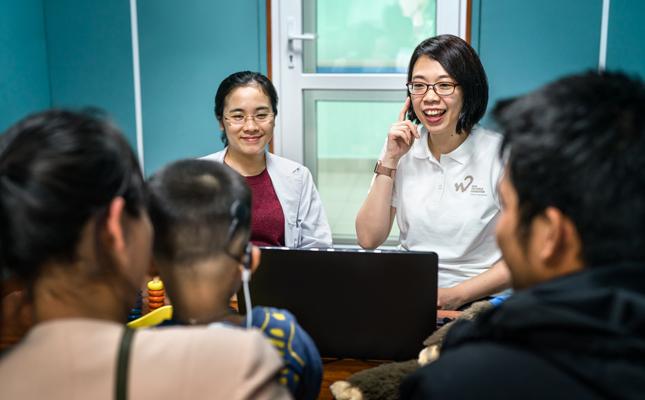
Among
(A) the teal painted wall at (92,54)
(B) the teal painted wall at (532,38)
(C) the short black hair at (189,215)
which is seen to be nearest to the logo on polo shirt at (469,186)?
Answer: (C) the short black hair at (189,215)

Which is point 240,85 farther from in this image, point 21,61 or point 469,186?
point 21,61

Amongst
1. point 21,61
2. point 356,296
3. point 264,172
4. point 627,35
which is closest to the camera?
point 356,296

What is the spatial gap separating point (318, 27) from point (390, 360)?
2220 mm

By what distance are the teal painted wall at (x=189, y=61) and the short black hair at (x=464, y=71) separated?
1389 millimetres

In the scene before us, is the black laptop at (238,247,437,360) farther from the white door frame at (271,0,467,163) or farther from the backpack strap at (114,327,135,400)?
the white door frame at (271,0,467,163)

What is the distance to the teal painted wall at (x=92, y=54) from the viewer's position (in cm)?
320

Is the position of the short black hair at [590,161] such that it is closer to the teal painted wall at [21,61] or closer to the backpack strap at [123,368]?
the backpack strap at [123,368]

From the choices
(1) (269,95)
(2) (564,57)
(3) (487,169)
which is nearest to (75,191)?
(3) (487,169)

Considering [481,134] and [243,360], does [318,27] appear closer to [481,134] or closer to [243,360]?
[481,134]

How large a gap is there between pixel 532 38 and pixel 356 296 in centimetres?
222

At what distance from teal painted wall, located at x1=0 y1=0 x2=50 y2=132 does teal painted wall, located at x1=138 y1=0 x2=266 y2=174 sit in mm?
554

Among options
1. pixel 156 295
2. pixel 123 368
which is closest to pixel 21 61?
pixel 156 295

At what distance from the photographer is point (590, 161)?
28.3 inches

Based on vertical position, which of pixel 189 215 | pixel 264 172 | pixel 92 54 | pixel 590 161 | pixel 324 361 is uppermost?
pixel 92 54
